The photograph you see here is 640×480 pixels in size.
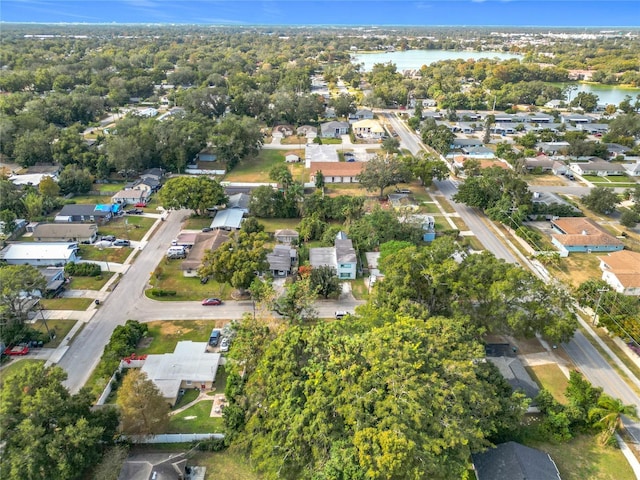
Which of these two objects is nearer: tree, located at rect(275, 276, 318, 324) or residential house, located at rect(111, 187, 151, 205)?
tree, located at rect(275, 276, 318, 324)

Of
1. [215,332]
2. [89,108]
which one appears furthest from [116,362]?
[89,108]

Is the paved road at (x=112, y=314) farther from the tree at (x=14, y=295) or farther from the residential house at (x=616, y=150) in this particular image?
the residential house at (x=616, y=150)

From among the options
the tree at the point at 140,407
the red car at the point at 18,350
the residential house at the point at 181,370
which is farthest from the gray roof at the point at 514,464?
the red car at the point at 18,350

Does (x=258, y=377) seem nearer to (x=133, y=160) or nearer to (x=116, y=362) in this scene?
(x=116, y=362)

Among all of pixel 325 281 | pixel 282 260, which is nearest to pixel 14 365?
pixel 282 260

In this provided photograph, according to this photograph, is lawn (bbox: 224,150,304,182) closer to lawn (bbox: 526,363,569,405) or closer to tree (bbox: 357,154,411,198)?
tree (bbox: 357,154,411,198)

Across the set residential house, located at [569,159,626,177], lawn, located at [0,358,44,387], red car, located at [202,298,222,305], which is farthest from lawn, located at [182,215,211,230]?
residential house, located at [569,159,626,177]

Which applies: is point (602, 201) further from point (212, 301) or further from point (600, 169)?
point (212, 301)
